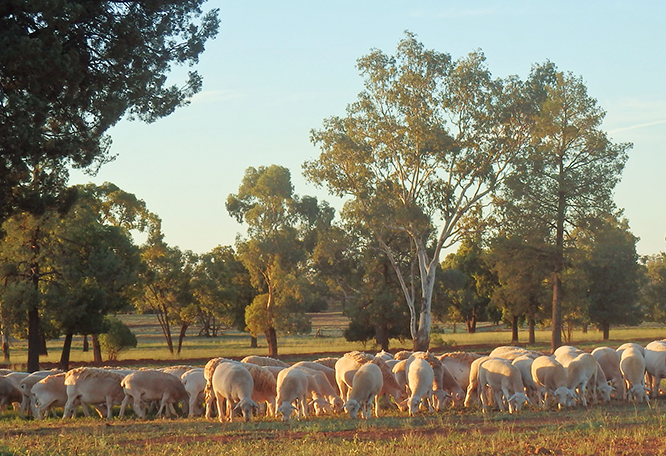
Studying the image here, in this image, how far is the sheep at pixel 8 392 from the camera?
2250 centimetres

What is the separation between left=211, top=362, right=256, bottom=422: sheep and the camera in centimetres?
1873

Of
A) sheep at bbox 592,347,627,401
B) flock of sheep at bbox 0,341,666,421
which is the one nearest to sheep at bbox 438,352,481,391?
flock of sheep at bbox 0,341,666,421

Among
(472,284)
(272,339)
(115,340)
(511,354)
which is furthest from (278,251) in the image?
(472,284)

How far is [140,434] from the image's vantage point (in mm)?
15664

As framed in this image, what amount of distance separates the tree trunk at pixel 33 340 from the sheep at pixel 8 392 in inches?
492

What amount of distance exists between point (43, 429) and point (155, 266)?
117 ft

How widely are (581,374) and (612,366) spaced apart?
9.39ft

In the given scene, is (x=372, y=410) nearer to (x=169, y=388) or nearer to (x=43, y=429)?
(x=169, y=388)

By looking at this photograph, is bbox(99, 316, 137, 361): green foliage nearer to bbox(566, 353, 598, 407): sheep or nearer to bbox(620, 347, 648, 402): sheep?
bbox(566, 353, 598, 407): sheep

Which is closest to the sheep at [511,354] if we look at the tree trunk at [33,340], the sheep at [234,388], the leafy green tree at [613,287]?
the sheep at [234,388]

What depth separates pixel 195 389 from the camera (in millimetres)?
21266

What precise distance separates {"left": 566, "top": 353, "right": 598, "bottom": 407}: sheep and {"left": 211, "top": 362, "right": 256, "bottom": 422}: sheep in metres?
8.12

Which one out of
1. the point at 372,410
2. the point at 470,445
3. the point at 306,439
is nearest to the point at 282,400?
the point at 372,410

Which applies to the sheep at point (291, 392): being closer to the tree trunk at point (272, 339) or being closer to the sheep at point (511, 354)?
the sheep at point (511, 354)
